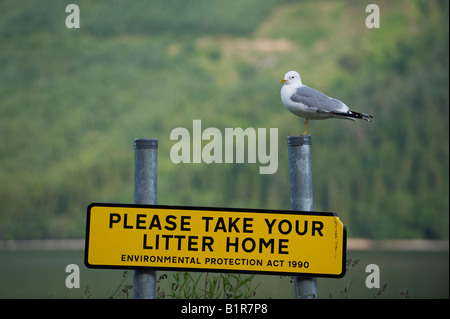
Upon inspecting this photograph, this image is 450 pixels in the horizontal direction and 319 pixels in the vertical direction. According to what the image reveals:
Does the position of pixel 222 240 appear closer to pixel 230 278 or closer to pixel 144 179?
pixel 144 179

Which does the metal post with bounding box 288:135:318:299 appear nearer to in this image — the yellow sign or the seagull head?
the yellow sign

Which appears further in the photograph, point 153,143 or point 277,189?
point 277,189

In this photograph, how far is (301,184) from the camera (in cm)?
525

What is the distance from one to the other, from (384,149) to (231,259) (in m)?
183

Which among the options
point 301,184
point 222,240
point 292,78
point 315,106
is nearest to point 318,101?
point 315,106

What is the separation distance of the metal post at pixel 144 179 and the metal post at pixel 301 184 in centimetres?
91

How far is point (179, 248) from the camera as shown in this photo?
17.2ft

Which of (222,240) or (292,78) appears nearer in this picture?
(222,240)

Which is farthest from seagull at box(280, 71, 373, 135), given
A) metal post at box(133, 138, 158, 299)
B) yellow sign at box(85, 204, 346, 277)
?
metal post at box(133, 138, 158, 299)

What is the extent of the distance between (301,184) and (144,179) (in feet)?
3.38

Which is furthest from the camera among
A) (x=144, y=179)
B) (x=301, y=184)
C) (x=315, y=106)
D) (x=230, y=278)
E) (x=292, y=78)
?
(x=292, y=78)

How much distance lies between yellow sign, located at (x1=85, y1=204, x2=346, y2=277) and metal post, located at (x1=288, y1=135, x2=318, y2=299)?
0.09 m
